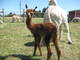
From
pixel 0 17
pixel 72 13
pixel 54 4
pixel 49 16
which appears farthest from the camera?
pixel 72 13

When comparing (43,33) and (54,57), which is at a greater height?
(43,33)

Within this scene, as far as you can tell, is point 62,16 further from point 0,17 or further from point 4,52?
point 0,17

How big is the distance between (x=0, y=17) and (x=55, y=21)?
2573 centimetres

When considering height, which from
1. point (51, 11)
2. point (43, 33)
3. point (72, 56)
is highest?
point (51, 11)

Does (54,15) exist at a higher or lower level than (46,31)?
higher

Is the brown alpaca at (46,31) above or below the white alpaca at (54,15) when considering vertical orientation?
below

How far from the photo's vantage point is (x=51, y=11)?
29.8ft

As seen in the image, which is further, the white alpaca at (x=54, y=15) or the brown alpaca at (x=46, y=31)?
the white alpaca at (x=54, y=15)

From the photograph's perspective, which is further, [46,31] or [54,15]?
[54,15]

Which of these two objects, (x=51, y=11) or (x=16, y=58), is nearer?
(x=16, y=58)

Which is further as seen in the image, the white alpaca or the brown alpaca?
the white alpaca

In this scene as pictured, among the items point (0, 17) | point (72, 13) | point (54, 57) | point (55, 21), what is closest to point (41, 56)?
point (54, 57)

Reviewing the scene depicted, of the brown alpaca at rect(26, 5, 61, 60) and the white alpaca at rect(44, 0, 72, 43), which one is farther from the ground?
the white alpaca at rect(44, 0, 72, 43)

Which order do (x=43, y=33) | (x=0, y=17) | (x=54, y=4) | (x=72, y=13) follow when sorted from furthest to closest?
(x=72, y=13) → (x=0, y=17) → (x=54, y=4) → (x=43, y=33)
